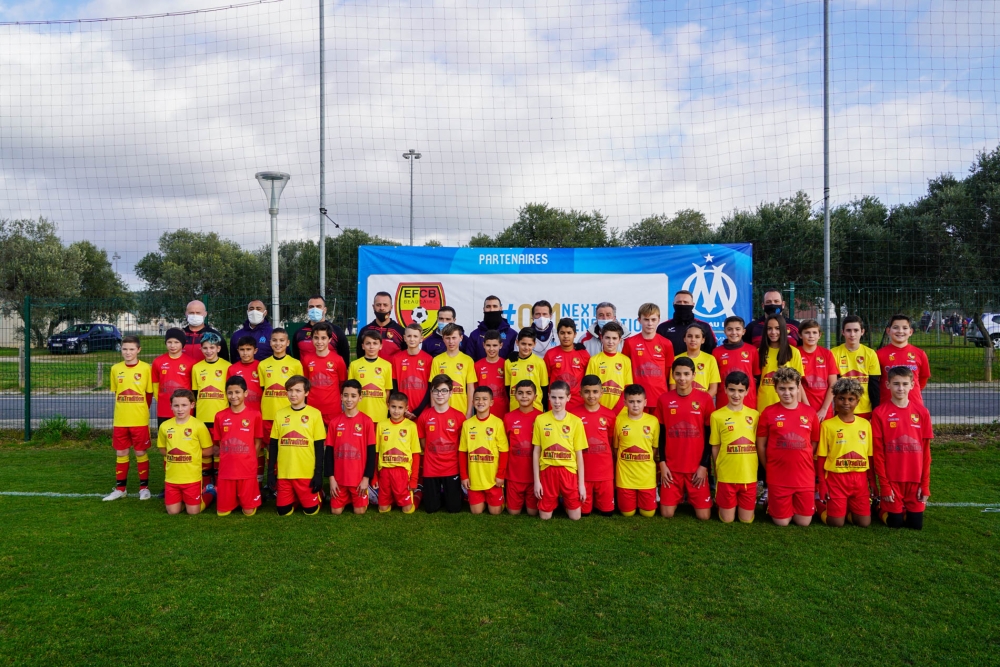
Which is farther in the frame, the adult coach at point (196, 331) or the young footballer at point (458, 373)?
the adult coach at point (196, 331)

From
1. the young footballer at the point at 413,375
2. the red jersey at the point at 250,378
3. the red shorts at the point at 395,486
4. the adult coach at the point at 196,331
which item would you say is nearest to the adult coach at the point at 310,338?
the red jersey at the point at 250,378

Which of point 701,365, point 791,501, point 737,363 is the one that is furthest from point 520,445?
point 791,501

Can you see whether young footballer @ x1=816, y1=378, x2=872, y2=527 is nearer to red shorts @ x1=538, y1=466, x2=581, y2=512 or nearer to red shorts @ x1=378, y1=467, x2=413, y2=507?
red shorts @ x1=538, y1=466, x2=581, y2=512

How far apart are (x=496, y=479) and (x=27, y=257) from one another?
27073 millimetres

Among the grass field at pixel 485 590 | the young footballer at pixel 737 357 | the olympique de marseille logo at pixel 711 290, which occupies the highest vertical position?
the olympique de marseille logo at pixel 711 290

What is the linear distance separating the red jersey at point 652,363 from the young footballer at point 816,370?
1.17m

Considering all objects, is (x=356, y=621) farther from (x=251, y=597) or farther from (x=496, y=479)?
(x=496, y=479)

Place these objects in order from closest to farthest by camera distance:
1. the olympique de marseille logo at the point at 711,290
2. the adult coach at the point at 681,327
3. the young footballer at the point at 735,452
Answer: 1. the young footballer at the point at 735,452
2. the adult coach at the point at 681,327
3. the olympique de marseille logo at the point at 711,290

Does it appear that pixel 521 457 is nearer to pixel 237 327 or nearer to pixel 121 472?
pixel 121 472

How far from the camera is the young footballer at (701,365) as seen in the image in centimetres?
533

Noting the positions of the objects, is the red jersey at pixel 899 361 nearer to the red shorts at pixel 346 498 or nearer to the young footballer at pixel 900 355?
the young footballer at pixel 900 355

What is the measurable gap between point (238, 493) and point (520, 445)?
8.03ft

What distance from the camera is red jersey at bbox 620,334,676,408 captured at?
17.9ft

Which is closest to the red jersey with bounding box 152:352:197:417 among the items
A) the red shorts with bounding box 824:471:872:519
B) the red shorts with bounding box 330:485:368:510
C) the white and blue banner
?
the red shorts with bounding box 330:485:368:510
